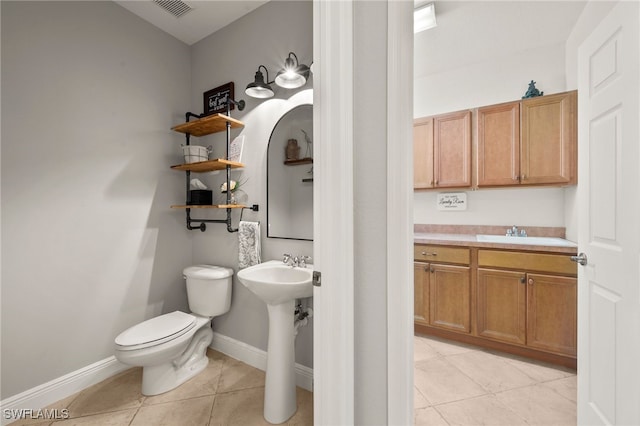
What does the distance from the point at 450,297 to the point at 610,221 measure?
1.44 m

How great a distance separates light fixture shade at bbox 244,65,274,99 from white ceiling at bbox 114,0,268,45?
619mm

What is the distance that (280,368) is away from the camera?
4.76ft

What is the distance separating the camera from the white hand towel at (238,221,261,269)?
1867mm

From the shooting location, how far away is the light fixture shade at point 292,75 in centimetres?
162

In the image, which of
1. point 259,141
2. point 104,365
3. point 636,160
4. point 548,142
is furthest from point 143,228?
point 548,142

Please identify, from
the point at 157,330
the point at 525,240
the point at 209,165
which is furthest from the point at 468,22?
the point at 157,330

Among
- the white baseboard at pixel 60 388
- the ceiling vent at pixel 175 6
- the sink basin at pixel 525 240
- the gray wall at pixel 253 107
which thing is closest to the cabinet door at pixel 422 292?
the sink basin at pixel 525 240

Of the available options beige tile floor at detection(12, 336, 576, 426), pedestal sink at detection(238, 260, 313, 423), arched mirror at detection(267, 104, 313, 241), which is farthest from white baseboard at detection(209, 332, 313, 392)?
arched mirror at detection(267, 104, 313, 241)

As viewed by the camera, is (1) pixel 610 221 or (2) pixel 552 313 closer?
(1) pixel 610 221

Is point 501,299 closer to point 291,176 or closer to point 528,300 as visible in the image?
point 528,300

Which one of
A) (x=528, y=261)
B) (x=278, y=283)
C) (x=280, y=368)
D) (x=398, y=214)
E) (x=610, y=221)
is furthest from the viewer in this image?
(x=528, y=261)

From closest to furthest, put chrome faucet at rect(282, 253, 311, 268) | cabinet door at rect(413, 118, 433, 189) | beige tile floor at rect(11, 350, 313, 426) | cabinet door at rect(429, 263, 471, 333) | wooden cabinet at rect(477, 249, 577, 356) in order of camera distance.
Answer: beige tile floor at rect(11, 350, 313, 426)
chrome faucet at rect(282, 253, 311, 268)
wooden cabinet at rect(477, 249, 577, 356)
cabinet door at rect(429, 263, 471, 333)
cabinet door at rect(413, 118, 433, 189)

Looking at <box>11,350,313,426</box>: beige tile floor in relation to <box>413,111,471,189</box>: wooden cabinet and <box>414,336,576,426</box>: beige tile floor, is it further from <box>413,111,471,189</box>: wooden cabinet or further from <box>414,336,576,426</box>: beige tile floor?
<box>413,111,471,189</box>: wooden cabinet

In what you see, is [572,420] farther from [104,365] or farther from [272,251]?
[104,365]
